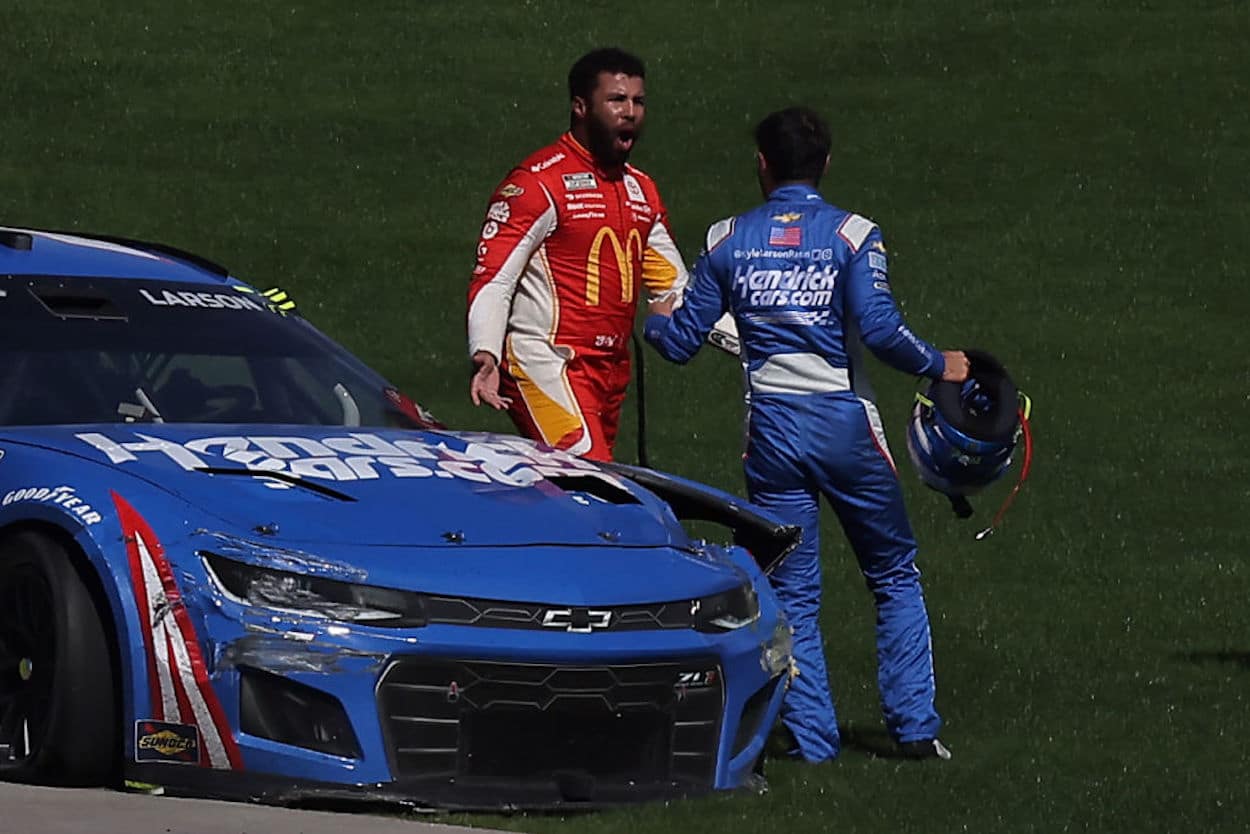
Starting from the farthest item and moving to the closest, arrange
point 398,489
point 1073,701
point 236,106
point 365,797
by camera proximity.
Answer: point 236,106, point 1073,701, point 398,489, point 365,797

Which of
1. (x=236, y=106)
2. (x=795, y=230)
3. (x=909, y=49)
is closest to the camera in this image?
(x=795, y=230)

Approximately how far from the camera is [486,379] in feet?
26.5

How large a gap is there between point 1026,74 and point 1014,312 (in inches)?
280

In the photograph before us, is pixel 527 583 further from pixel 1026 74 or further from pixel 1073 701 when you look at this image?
pixel 1026 74

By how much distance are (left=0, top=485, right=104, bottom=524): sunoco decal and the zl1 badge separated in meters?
0.50

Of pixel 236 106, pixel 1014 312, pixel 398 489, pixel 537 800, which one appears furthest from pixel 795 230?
pixel 236 106

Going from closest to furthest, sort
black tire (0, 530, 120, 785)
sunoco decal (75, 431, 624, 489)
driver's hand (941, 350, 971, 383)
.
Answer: black tire (0, 530, 120, 785), sunoco decal (75, 431, 624, 489), driver's hand (941, 350, 971, 383)

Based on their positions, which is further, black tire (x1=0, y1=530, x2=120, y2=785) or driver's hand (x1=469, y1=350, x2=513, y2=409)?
driver's hand (x1=469, y1=350, x2=513, y2=409)

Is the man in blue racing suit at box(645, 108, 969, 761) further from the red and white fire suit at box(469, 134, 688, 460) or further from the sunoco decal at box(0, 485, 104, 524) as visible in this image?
the sunoco decal at box(0, 485, 104, 524)

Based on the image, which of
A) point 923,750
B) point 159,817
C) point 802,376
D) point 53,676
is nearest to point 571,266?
point 802,376

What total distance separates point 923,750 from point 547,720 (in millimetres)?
2002

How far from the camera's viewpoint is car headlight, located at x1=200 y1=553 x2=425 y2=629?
5.81 metres

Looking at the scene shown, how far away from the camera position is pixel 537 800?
598 cm

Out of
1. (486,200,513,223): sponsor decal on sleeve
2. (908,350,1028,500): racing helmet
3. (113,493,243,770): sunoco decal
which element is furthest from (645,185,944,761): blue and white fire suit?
(113,493,243,770): sunoco decal
